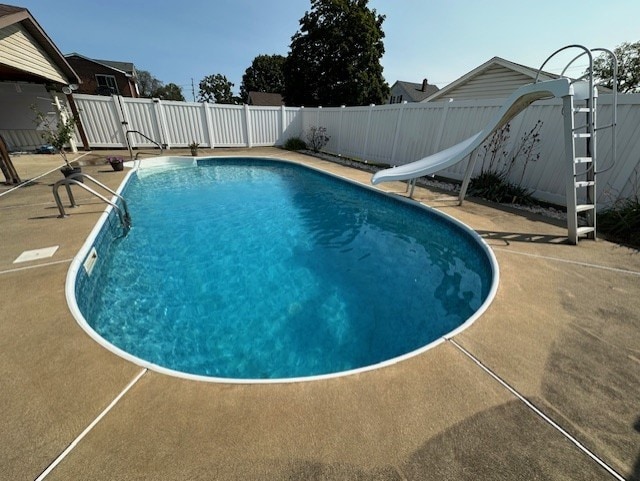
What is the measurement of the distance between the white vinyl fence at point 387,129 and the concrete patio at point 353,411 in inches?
129

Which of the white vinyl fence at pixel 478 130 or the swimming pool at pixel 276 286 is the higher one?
the white vinyl fence at pixel 478 130

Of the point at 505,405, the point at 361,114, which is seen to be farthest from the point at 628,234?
the point at 361,114

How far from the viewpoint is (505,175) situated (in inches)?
277

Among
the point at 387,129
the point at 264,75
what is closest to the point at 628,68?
the point at 387,129

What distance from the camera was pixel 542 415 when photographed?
1.77 metres

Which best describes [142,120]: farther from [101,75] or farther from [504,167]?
[101,75]

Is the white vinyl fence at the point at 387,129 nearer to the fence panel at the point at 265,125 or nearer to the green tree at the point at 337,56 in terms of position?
the fence panel at the point at 265,125

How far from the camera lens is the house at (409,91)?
36316 millimetres

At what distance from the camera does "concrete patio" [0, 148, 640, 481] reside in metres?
1.46

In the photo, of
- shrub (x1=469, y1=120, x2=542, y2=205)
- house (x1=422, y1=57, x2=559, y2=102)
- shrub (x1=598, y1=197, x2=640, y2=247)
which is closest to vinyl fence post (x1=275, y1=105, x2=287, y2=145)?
house (x1=422, y1=57, x2=559, y2=102)

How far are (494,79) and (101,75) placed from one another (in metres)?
36.1

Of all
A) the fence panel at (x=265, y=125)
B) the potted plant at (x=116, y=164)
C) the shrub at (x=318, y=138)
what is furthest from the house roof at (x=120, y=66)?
the potted plant at (x=116, y=164)

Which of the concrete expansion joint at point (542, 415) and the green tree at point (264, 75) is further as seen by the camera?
the green tree at point (264, 75)

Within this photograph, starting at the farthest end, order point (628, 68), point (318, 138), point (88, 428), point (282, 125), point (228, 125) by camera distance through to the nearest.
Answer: point (628, 68) < point (282, 125) < point (318, 138) < point (228, 125) < point (88, 428)
